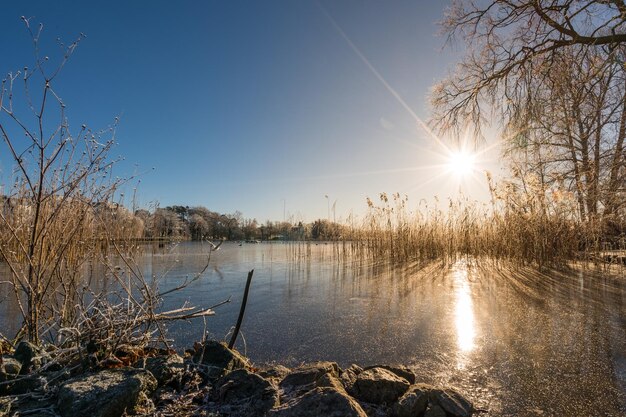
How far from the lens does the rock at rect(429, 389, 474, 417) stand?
4.31 feet

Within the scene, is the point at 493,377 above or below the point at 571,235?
below

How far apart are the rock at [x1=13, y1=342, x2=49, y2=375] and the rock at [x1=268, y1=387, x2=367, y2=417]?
1170 millimetres

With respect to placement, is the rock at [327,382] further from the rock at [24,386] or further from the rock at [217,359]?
the rock at [24,386]

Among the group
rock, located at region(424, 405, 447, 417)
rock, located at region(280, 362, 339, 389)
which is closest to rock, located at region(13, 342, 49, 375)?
rock, located at region(280, 362, 339, 389)

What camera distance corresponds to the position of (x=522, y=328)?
2.57m

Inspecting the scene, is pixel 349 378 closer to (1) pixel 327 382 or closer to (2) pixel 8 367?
(1) pixel 327 382

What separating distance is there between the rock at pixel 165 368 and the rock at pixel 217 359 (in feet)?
0.34

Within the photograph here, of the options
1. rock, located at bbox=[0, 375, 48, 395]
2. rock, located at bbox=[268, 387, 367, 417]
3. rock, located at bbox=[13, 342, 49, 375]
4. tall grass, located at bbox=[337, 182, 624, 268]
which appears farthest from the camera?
tall grass, located at bbox=[337, 182, 624, 268]

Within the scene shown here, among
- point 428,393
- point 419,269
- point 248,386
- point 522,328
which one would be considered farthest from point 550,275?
point 248,386

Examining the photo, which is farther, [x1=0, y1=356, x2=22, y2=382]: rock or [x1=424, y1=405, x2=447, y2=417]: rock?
[x1=0, y1=356, x2=22, y2=382]: rock

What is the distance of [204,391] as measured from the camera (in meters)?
1.54

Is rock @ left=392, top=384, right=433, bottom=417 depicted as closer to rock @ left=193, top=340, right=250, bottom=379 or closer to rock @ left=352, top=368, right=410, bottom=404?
rock @ left=352, top=368, right=410, bottom=404

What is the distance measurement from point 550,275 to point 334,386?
203 inches

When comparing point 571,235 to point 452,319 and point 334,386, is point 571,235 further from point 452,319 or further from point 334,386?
point 334,386
